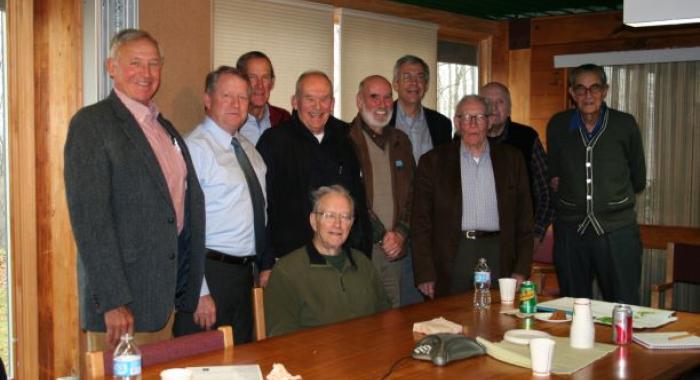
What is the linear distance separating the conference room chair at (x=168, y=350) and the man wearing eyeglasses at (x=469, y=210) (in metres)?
1.72

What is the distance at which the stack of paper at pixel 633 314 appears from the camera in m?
2.97

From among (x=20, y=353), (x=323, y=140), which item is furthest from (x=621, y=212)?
(x=20, y=353)

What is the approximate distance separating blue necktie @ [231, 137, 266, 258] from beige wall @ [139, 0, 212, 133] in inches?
33.9

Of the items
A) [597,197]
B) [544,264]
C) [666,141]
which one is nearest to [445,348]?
[597,197]

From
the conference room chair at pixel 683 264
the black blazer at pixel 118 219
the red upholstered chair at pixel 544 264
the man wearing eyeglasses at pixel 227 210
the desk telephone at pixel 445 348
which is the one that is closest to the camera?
the desk telephone at pixel 445 348

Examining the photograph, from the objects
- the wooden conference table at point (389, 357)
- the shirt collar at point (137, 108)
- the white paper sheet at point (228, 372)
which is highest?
the shirt collar at point (137, 108)

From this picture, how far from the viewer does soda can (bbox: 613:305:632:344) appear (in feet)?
8.82

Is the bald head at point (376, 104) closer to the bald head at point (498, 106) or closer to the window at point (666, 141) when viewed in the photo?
the bald head at point (498, 106)

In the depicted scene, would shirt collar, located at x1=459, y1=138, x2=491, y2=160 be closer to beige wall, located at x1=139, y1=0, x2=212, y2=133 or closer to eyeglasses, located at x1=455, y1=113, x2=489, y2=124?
eyeglasses, located at x1=455, y1=113, x2=489, y2=124

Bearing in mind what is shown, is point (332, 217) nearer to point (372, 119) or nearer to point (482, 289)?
point (482, 289)

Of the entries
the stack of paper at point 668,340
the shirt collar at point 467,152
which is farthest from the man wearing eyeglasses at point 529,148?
the stack of paper at point 668,340

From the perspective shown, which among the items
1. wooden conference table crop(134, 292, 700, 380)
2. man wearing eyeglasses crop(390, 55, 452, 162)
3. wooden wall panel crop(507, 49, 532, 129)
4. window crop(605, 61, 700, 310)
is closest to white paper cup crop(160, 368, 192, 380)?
wooden conference table crop(134, 292, 700, 380)

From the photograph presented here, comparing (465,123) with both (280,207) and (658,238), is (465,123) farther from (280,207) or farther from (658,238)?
(658,238)

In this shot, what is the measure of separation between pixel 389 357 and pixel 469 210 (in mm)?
1682
